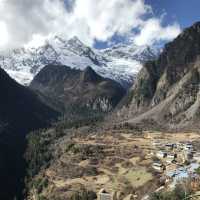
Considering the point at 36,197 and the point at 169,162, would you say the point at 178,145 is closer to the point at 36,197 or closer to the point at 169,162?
the point at 169,162

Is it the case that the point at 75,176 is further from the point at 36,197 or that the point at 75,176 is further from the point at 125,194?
the point at 125,194

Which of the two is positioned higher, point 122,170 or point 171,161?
point 171,161

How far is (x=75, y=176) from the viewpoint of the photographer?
16325 centimetres

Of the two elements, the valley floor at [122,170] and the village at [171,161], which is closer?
the village at [171,161]

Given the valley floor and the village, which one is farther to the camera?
the valley floor

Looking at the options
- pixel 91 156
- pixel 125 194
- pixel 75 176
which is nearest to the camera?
pixel 125 194

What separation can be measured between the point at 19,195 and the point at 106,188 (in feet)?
176

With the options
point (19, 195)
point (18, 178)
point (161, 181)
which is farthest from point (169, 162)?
point (18, 178)

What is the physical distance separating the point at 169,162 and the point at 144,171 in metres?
15.0

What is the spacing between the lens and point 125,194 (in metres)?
131

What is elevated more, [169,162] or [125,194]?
[169,162]

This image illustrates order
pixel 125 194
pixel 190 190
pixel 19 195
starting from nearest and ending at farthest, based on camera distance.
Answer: pixel 190 190 < pixel 125 194 < pixel 19 195

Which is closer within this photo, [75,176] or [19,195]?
[75,176]

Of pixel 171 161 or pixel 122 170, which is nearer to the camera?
pixel 171 161
